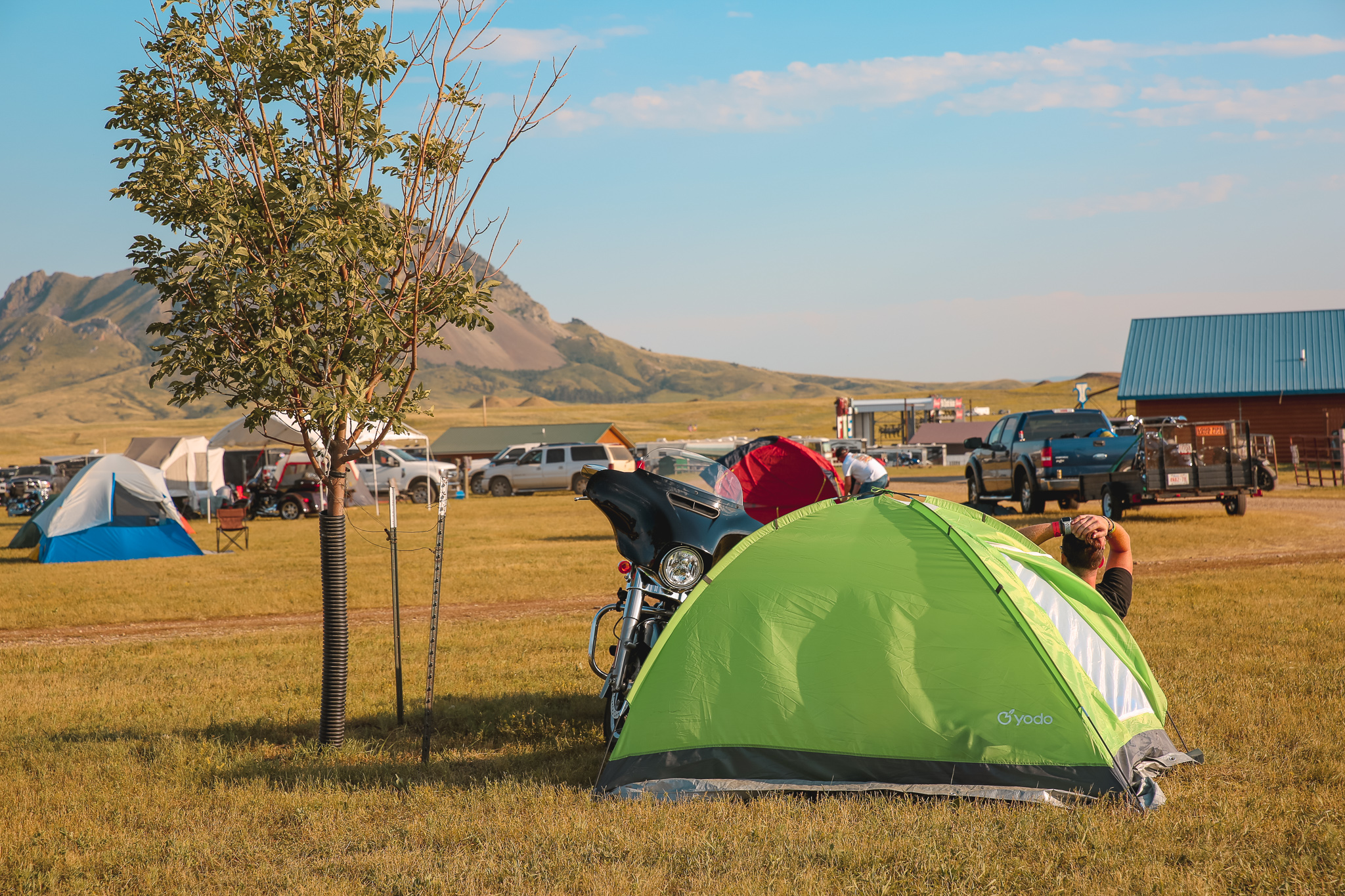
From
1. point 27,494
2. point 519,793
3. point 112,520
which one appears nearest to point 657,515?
point 519,793

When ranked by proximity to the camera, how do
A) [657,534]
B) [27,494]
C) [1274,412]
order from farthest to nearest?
1. [1274,412]
2. [27,494]
3. [657,534]

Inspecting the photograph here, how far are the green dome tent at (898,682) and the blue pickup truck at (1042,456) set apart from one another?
524 inches

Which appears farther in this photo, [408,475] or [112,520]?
[408,475]

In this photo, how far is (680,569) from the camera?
6234 mm

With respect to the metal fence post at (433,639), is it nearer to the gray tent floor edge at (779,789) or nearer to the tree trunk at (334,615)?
the tree trunk at (334,615)

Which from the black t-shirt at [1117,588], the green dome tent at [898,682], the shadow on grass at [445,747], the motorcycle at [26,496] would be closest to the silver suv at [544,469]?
the motorcycle at [26,496]

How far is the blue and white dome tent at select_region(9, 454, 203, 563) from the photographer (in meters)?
17.9

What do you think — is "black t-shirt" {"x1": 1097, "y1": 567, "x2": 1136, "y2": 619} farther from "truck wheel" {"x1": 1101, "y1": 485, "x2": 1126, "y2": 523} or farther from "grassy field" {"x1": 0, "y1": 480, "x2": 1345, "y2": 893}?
"truck wheel" {"x1": 1101, "y1": 485, "x2": 1126, "y2": 523}

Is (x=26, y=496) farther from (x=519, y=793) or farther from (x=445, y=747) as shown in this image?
(x=519, y=793)

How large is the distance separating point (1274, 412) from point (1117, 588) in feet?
121

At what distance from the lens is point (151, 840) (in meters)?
4.93

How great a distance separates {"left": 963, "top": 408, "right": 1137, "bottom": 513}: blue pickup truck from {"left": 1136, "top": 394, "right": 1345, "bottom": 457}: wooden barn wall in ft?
A: 65.7

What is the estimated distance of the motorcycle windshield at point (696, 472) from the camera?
6.73 meters

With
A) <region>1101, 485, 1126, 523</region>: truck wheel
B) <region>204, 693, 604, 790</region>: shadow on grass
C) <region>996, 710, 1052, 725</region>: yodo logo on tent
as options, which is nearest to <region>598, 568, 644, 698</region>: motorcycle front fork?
<region>204, 693, 604, 790</region>: shadow on grass
